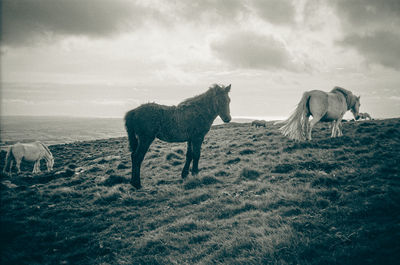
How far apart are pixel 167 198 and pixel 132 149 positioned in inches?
91.6

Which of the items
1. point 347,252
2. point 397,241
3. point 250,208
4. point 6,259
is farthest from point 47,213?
point 397,241

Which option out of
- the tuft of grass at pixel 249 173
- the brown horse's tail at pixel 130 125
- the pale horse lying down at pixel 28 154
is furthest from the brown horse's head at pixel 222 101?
the pale horse lying down at pixel 28 154

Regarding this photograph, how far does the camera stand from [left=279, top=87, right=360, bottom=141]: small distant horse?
10.7 m

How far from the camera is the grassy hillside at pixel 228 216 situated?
341 centimetres

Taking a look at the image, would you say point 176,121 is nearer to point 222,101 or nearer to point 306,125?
point 222,101

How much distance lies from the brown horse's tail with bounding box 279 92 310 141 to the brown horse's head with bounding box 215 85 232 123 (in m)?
4.62

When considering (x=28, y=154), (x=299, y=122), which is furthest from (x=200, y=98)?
(x=28, y=154)

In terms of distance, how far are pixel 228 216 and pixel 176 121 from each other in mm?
3780

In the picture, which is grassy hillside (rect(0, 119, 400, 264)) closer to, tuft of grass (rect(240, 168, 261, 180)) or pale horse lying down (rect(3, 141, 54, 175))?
tuft of grass (rect(240, 168, 261, 180))

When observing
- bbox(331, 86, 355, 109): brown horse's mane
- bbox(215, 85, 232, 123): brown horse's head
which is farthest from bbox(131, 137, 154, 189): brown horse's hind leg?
bbox(331, 86, 355, 109): brown horse's mane

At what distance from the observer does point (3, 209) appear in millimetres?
6449

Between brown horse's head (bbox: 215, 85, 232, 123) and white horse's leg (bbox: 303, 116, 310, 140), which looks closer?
brown horse's head (bbox: 215, 85, 232, 123)

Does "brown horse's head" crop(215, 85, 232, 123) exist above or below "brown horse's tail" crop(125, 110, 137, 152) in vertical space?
above

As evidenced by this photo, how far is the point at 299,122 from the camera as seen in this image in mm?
11039
